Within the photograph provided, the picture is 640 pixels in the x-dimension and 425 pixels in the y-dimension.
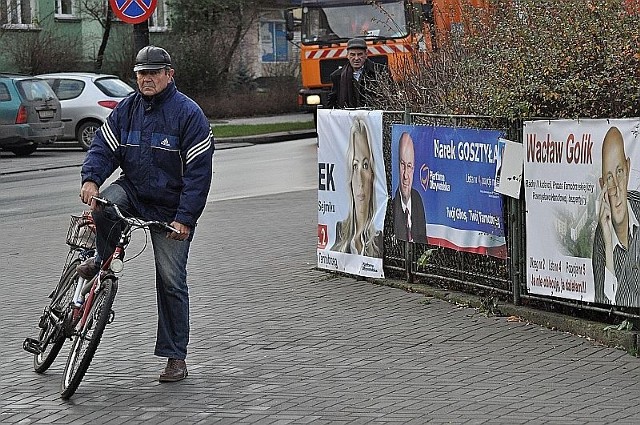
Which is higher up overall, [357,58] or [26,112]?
[357,58]

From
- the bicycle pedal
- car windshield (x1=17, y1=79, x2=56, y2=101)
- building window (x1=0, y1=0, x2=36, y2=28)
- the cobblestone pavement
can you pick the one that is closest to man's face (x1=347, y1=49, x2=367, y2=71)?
the cobblestone pavement

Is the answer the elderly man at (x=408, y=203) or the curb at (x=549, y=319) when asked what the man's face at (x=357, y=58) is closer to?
the elderly man at (x=408, y=203)

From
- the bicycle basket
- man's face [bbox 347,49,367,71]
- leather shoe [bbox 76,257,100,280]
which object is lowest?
leather shoe [bbox 76,257,100,280]

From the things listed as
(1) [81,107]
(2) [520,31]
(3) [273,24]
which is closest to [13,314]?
(2) [520,31]

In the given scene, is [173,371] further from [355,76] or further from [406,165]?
[355,76]

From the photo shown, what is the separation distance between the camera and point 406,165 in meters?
9.98

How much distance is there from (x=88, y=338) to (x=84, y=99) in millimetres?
21333

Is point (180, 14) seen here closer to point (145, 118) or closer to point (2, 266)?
point (2, 266)

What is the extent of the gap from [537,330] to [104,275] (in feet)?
9.60

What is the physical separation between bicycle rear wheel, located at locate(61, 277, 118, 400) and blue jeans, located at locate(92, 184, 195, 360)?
0.27m

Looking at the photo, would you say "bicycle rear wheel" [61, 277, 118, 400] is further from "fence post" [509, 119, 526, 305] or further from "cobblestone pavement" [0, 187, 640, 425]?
"fence post" [509, 119, 526, 305]

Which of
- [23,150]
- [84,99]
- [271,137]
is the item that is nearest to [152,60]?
[23,150]

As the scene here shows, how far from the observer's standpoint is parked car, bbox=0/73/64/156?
25.5 metres

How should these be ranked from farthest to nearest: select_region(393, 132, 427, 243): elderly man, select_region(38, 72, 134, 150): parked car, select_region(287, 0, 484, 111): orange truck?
select_region(38, 72, 134, 150): parked car
select_region(287, 0, 484, 111): orange truck
select_region(393, 132, 427, 243): elderly man
